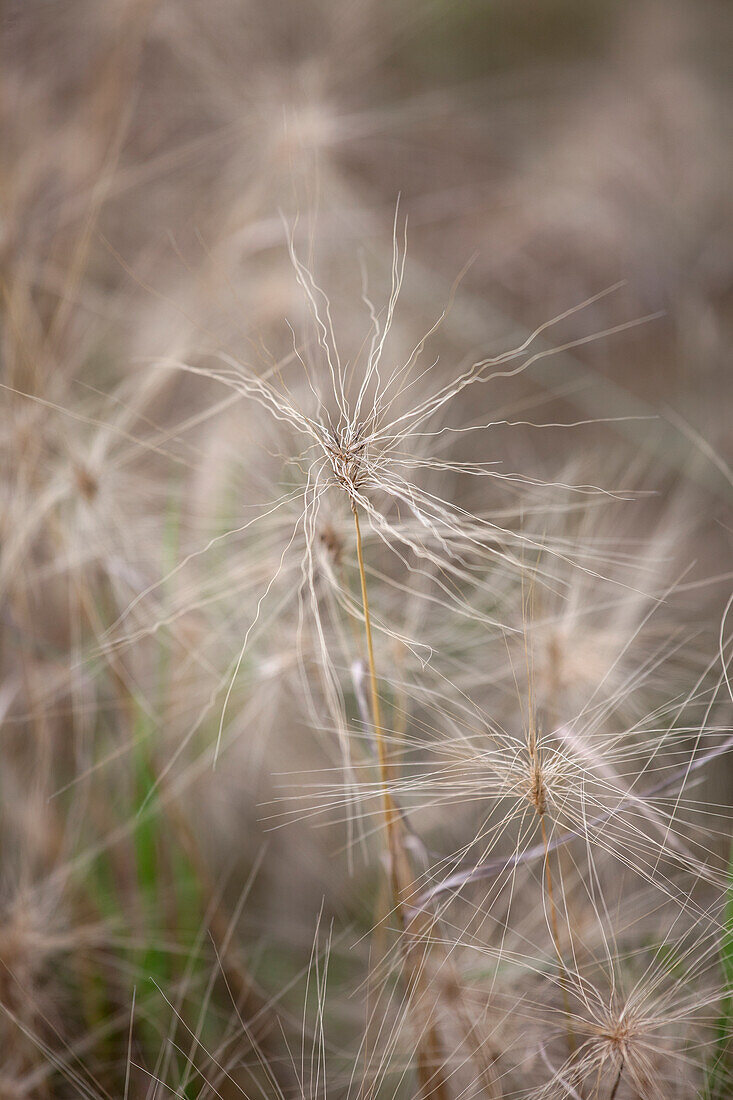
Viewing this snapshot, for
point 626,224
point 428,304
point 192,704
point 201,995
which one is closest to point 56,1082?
point 201,995

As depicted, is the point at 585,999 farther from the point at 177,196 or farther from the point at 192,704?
the point at 177,196

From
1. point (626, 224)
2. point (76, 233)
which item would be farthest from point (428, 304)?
point (76, 233)

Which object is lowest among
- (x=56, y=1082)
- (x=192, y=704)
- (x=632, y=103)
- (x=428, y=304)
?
(x=56, y=1082)

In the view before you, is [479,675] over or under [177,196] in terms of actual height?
under

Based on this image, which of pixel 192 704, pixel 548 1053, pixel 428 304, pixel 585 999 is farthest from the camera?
pixel 428 304

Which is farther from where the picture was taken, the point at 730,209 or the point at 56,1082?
the point at 730,209

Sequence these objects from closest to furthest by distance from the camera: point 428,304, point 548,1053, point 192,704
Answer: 1. point 548,1053
2. point 192,704
3. point 428,304

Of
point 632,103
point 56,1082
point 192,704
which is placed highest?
point 632,103

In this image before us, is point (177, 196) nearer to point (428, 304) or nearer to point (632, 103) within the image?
point (428, 304)

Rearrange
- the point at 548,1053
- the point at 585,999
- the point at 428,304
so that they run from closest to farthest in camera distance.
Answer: the point at 585,999 < the point at 548,1053 < the point at 428,304
